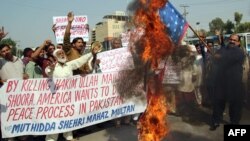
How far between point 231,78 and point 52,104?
11.4 feet

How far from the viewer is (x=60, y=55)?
7.03 m

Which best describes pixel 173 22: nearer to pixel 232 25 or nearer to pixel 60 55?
pixel 60 55

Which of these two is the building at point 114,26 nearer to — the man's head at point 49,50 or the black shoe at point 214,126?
the man's head at point 49,50

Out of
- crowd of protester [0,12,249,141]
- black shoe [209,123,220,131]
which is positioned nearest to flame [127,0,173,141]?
crowd of protester [0,12,249,141]

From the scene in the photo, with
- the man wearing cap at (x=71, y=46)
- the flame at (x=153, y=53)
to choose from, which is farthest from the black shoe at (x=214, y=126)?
the man wearing cap at (x=71, y=46)

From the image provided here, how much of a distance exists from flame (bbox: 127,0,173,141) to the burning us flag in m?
0.24

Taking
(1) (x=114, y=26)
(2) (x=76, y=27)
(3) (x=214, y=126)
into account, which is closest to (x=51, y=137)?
(3) (x=214, y=126)

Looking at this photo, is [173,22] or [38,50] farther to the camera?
[38,50]

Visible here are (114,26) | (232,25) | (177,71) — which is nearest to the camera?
(177,71)

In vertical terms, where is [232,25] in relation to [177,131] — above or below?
above

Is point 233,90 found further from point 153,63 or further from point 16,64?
point 16,64

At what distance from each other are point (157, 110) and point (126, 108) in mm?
2762


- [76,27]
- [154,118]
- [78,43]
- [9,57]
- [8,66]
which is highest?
[76,27]

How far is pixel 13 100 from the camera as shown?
6980 millimetres
